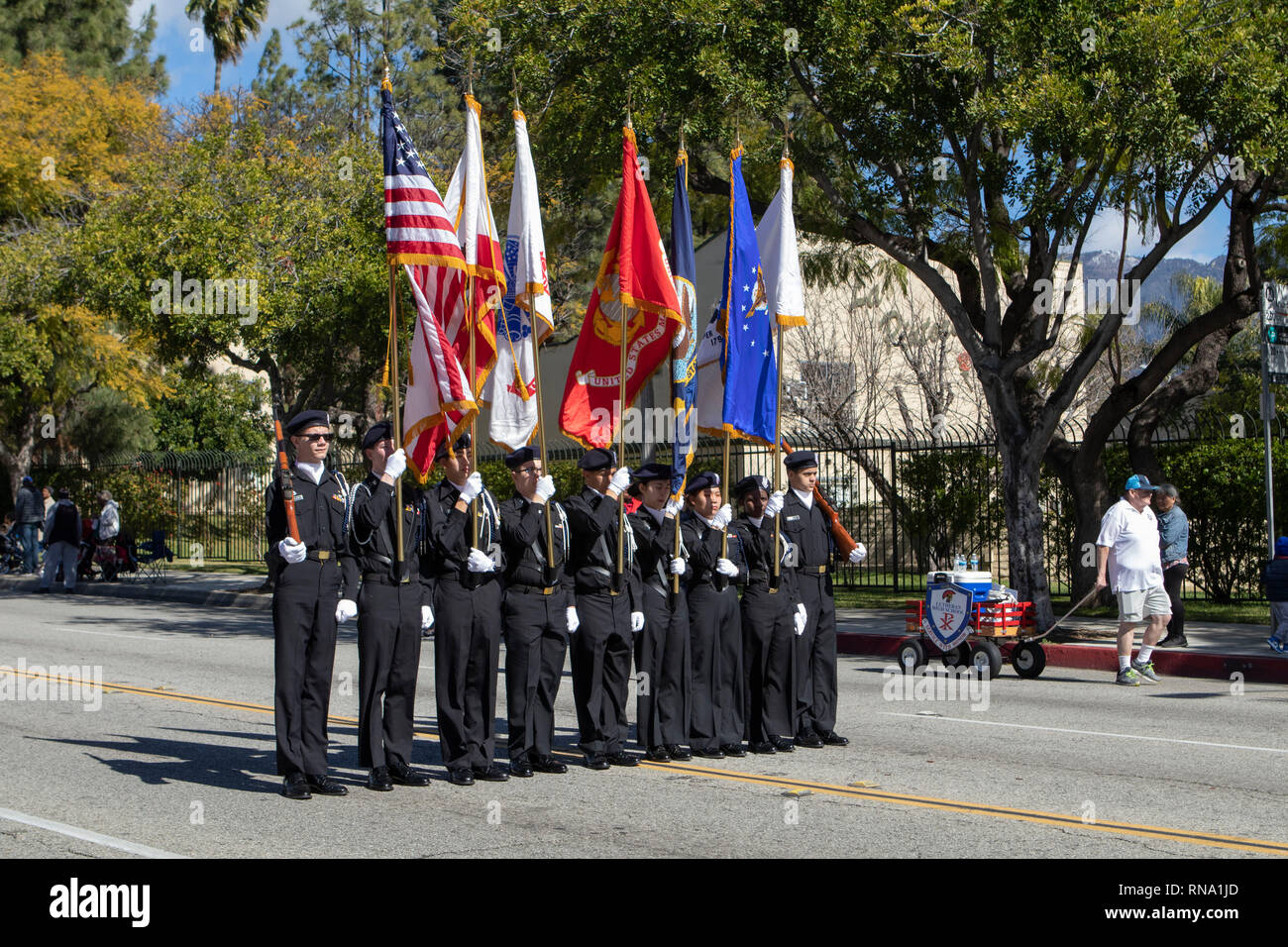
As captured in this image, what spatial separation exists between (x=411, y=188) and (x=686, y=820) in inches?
168

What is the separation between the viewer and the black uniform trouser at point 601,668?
8.62m

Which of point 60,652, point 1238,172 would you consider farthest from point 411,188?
point 1238,172

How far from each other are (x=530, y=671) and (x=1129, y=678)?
730 centimetres

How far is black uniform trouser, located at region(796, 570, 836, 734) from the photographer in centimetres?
934

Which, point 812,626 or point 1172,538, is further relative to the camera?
point 1172,538

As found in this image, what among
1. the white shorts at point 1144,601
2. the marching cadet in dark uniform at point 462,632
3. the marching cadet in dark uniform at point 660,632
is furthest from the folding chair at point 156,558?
the marching cadet in dark uniform at point 462,632

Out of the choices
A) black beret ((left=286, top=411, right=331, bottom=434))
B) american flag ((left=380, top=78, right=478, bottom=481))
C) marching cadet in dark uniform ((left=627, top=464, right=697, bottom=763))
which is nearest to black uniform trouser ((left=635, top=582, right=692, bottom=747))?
marching cadet in dark uniform ((left=627, top=464, right=697, bottom=763))

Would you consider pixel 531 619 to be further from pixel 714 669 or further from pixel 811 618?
→ pixel 811 618

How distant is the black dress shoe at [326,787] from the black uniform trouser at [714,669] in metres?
2.42

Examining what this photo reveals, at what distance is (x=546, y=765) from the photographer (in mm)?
8398

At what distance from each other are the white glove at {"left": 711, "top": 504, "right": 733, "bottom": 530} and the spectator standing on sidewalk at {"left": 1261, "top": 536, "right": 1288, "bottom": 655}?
24.5 ft

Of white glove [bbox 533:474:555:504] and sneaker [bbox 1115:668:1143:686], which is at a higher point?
white glove [bbox 533:474:555:504]

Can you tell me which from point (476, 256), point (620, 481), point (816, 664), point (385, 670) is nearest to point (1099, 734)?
point (816, 664)

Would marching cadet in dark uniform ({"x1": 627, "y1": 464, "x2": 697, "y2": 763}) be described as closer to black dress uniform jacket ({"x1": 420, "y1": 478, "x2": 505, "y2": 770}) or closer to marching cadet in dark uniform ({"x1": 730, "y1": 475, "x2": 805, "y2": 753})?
marching cadet in dark uniform ({"x1": 730, "y1": 475, "x2": 805, "y2": 753})
